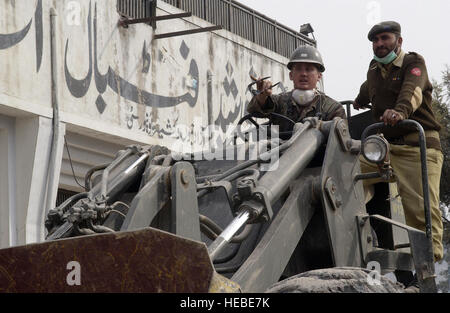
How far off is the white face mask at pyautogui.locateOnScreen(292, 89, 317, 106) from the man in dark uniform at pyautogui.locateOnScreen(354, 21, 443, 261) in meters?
0.46

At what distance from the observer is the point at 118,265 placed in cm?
422

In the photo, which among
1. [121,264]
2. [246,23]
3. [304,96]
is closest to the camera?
[121,264]

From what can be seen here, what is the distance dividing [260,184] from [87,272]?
1566 mm

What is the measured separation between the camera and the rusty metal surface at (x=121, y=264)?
417 cm

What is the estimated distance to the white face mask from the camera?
7539 millimetres

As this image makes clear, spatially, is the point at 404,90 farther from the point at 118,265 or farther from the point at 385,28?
the point at 118,265

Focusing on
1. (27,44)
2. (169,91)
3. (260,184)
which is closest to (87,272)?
(260,184)

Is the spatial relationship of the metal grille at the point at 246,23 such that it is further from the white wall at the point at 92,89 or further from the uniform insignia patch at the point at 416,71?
the uniform insignia patch at the point at 416,71

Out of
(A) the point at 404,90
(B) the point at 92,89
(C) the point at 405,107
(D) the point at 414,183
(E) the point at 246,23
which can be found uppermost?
(E) the point at 246,23

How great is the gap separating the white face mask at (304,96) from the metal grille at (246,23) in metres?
13.7

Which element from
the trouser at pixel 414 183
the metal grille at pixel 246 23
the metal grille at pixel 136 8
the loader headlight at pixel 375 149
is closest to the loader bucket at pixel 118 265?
the loader headlight at pixel 375 149

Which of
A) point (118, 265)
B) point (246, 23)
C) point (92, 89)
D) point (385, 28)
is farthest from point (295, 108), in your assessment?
point (246, 23)

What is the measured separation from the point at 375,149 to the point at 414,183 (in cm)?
95
